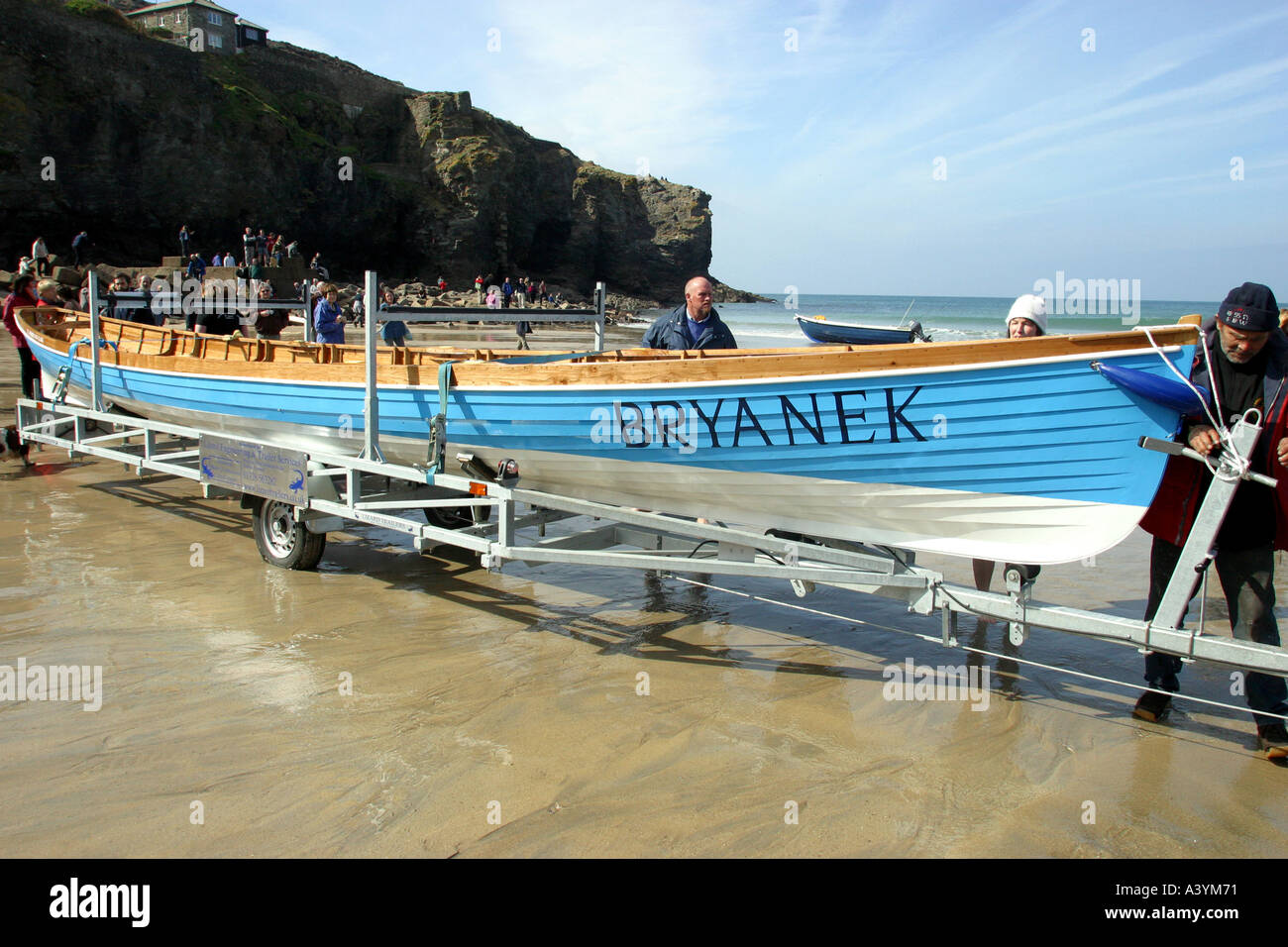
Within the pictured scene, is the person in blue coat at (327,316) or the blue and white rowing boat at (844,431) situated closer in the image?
the blue and white rowing boat at (844,431)

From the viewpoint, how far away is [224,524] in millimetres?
7613

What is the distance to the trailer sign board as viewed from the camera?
5664 mm

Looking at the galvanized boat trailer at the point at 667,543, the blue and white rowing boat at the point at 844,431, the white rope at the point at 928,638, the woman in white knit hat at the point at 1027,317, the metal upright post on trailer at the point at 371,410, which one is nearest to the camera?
the galvanized boat trailer at the point at 667,543

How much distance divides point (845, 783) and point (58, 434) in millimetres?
8320

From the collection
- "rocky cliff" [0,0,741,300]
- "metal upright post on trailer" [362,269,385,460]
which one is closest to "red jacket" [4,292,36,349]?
"metal upright post on trailer" [362,269,385,460]

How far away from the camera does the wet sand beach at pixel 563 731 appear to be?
10.7 feet

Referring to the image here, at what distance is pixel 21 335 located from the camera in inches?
383

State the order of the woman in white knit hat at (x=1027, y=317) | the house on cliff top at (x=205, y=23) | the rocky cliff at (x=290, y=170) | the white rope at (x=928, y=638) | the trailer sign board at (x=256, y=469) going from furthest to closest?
the house on cliff top at (x=205, y=23) → the rocky cliff at (x=290, y=170) → the trailer sign board at (x=256, y=469) → the woman in white knit hat at (x=1027, y=317) → the white rope at (x=928, y=638)

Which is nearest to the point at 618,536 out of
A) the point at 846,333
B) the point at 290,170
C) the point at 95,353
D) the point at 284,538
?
the point at 284,538

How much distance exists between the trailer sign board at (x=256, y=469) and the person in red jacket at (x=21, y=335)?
16.9 ft

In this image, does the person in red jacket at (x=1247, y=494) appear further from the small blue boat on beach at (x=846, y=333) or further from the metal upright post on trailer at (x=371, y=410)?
the small blue boat on beach at (x=846, y=333)

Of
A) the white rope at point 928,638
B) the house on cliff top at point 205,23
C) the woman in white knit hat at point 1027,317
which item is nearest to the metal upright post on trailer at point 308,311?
the white rope at point 928,638

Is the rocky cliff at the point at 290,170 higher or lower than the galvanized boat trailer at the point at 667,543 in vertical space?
higher

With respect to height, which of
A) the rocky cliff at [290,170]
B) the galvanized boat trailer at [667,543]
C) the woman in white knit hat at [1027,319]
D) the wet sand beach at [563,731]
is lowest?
the wet sand beach at [563,731]
